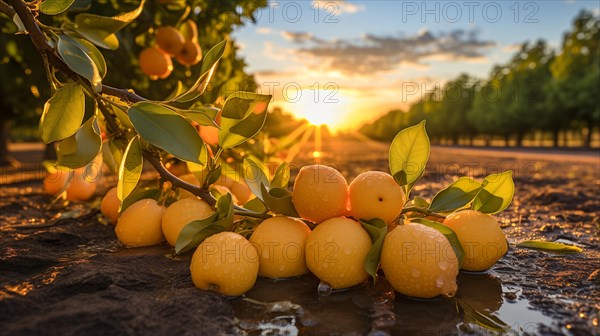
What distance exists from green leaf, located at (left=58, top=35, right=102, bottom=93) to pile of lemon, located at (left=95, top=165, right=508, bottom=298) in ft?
2.58

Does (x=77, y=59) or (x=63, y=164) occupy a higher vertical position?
(x=77, y=59)

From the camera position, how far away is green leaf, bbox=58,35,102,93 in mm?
1785

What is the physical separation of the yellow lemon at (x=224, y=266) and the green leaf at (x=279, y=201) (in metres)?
0.23

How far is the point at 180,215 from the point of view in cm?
214

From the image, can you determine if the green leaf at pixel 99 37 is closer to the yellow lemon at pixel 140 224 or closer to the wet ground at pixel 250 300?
the yellow lemon at pixel 140 224

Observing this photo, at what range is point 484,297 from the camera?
163 centimetres

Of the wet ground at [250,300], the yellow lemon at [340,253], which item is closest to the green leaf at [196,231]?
the wet ground at [250,300]

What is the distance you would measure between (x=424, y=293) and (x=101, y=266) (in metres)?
1.23

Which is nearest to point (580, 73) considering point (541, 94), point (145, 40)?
point (541, 94)

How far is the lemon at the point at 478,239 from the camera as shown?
6.04ft

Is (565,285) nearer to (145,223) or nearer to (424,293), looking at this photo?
(424,293)

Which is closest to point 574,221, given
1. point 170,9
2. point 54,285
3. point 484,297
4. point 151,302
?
point 484,297

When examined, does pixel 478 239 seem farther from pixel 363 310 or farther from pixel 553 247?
pixel 363 310

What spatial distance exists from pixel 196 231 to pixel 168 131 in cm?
41
